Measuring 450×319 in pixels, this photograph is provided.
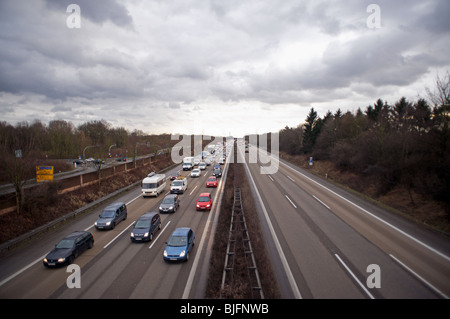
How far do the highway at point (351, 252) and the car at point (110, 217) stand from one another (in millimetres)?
12813

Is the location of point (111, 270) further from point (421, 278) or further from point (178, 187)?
point (178, 187)

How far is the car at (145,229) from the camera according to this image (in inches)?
646

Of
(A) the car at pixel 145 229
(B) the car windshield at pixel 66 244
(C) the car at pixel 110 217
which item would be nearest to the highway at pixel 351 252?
(A) the car at pixel 145 229

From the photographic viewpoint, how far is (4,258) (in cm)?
1458

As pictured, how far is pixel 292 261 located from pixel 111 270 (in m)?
10.3

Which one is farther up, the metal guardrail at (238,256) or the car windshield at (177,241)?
the car windshield at (177,241)

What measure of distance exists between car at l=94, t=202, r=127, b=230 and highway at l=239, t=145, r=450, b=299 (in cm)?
1281

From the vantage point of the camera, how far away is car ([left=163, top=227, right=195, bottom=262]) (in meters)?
13.5

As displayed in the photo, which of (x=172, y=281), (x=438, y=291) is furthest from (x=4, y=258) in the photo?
(x=438, y=291)

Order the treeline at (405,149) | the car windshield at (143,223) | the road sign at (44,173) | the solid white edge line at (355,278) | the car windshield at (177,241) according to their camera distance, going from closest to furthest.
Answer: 1. the solid white edge line at (355,278)
2. the car windshield at (177,241)
3. the car windshield at (143,223)
4. the treeline at (405,149)
5. the road sign at (44,173)

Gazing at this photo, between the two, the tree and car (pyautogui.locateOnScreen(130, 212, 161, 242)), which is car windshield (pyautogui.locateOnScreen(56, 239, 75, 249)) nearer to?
car (pyautogui.locateOnScreen(130, 212, 161, 242))

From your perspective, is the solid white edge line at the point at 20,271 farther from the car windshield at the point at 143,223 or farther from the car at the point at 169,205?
the car at the point at 169,205

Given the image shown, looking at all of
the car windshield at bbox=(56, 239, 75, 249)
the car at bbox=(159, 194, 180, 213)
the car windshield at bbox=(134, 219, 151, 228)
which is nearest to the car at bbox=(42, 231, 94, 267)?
the car windshield at bbox=(56, 239, 75, 249)

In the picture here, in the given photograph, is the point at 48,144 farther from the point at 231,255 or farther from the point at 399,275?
the point at 399,275
